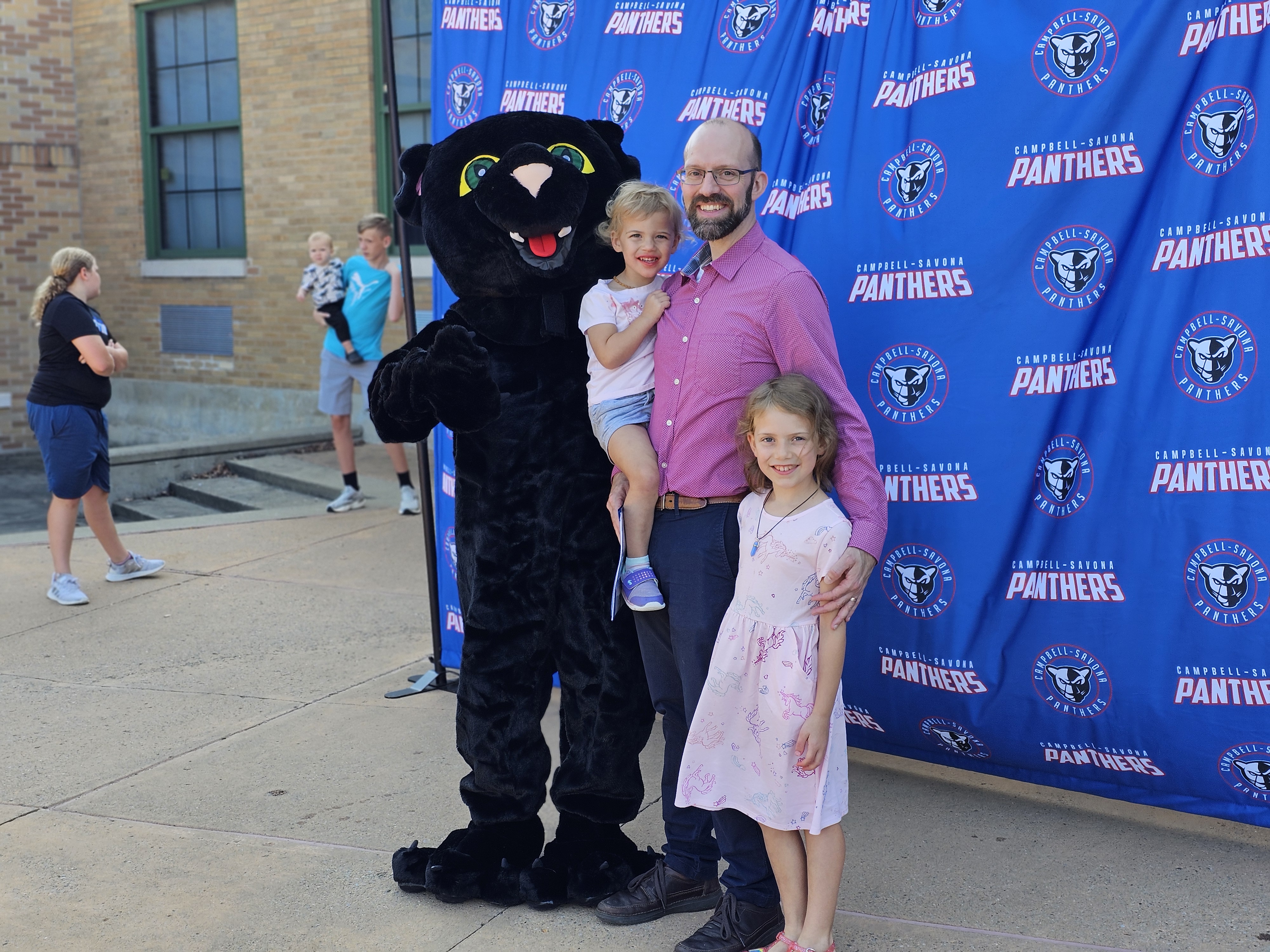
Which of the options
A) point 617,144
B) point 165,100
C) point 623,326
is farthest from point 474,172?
point 165,100

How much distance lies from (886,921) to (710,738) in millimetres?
768

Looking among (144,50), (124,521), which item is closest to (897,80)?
(124,521)

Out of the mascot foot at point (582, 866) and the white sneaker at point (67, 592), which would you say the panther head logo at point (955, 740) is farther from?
the white sneaker at point (67, 592)

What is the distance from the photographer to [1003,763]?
12.2 ft

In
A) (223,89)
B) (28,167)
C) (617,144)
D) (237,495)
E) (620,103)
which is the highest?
(223,89)

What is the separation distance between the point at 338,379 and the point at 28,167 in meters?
6.99

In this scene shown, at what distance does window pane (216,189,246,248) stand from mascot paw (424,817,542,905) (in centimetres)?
1003

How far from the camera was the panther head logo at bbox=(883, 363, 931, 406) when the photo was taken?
3670 mm

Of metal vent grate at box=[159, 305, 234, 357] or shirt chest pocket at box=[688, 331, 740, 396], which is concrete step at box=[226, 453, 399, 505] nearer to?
metal vent grate at box=[159, 305, 234, 357]

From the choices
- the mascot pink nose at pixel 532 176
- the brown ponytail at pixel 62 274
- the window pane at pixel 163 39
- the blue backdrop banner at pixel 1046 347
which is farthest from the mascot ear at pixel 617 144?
the window pane at pixel 163 39

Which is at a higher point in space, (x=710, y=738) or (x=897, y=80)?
(x=897, y=80)

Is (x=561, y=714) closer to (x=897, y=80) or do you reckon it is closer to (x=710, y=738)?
(x=710, y=738)

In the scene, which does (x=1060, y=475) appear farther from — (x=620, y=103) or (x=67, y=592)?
(x=67, y=592)

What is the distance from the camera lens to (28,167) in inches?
506
